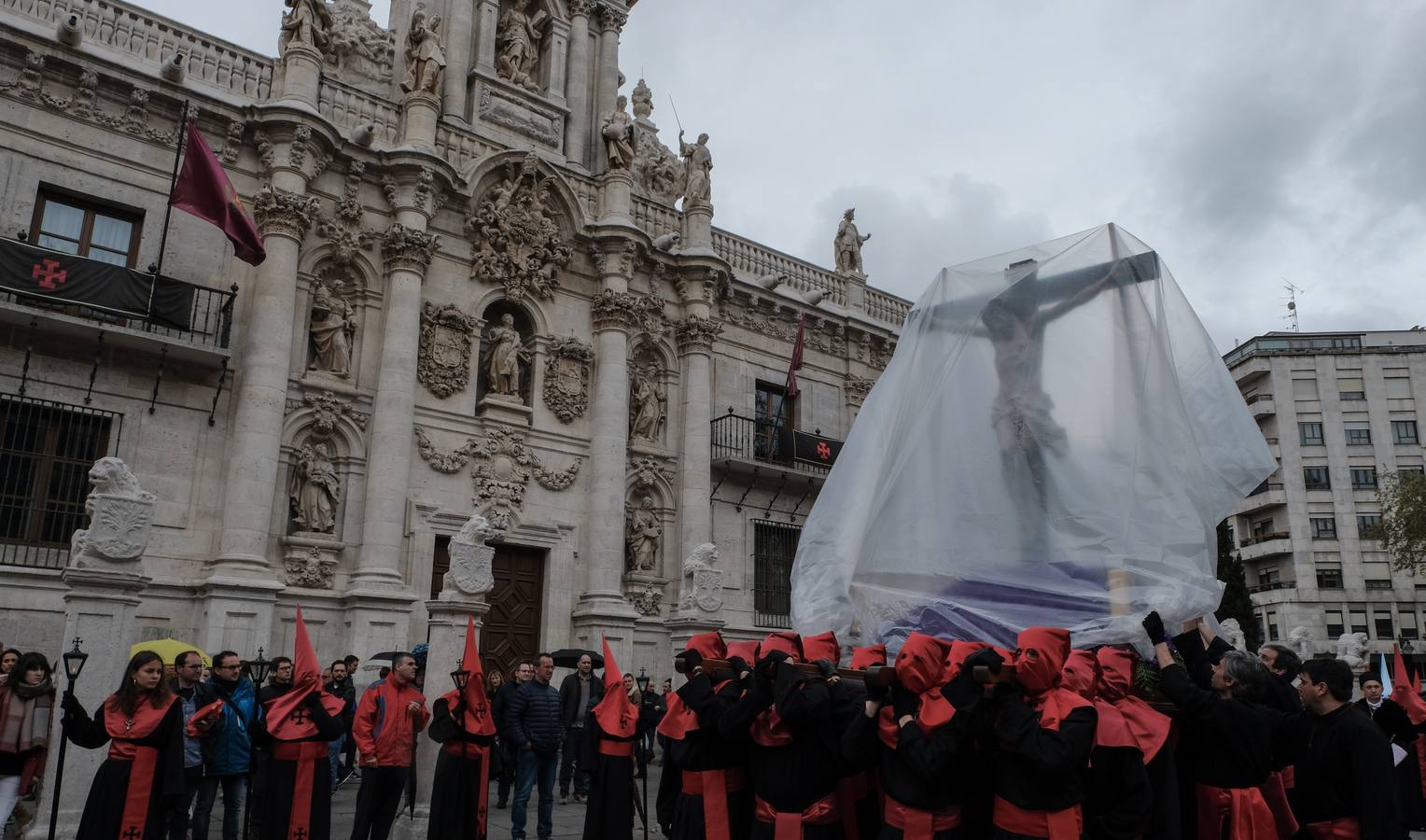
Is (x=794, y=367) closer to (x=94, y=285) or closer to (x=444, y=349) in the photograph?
(x=444, y=349)

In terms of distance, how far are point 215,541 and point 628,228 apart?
30.2 feet

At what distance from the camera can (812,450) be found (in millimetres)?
22422

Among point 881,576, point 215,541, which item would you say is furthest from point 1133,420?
point 215,541

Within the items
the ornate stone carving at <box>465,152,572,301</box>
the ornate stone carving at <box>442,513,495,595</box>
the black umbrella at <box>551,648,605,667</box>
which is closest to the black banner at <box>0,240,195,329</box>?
the ornate stone carving at <box>465,152,572,301</box>

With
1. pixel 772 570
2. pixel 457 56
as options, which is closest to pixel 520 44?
pixel 457 56

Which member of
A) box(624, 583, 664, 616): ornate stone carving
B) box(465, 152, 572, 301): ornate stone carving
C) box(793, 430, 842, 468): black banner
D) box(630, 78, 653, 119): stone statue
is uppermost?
box(630, 78, 653, 119): stone statue

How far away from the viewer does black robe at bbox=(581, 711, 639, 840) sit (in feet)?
29.3

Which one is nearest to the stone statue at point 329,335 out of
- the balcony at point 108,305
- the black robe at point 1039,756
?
the balcony at point 108,305

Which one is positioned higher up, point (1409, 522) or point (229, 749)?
point (1409, 522)

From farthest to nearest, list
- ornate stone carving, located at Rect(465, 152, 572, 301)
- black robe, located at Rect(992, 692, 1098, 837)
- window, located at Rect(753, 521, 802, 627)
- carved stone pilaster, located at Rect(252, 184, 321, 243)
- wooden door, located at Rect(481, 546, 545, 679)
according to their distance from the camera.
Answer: window, located at Rect(753, 521, 802, 627)
ornate stone carving, located at Rect(465, 152, 572, 301)
wooden door, located at Rect(481, 546, 545, 679)
carved stone pilaster, located at Rect(252, 184, 321, 243)
black robe, located at Rect(992, 692, 1098, 837)

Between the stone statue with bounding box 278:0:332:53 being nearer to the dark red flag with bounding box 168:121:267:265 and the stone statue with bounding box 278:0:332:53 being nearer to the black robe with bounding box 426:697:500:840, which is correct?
the dark red flag with bounding box 168:121:267:265

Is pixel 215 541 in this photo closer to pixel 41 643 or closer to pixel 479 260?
pixel 41 643

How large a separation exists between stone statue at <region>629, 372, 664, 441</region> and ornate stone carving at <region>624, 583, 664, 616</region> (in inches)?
117

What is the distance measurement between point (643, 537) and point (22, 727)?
40.8ft
